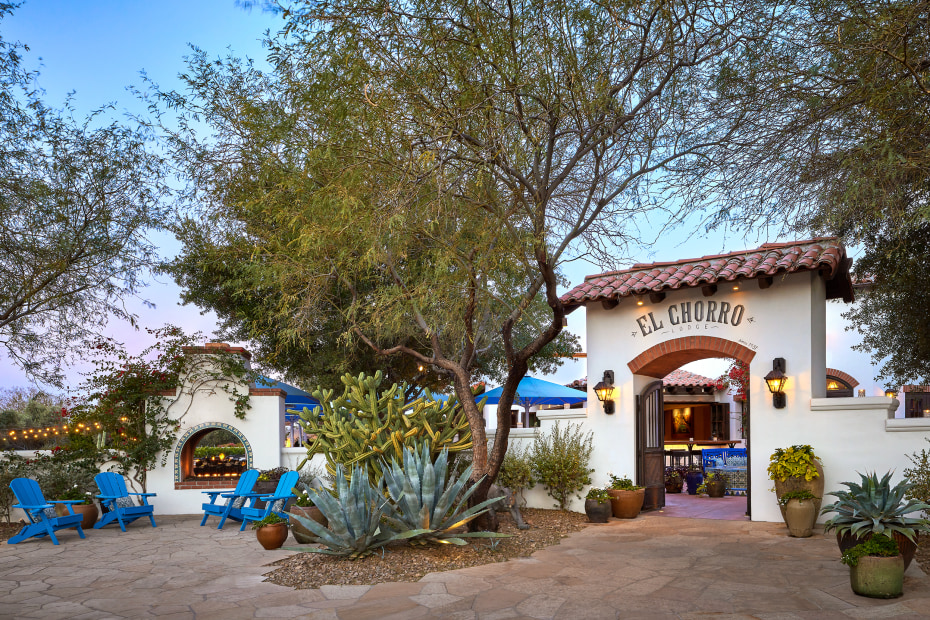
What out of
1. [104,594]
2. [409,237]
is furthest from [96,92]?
[104,594]

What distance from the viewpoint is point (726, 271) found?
9828 millimetres

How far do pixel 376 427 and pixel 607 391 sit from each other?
4149 millimetres

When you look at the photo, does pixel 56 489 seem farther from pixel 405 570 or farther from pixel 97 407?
pixel 405 570

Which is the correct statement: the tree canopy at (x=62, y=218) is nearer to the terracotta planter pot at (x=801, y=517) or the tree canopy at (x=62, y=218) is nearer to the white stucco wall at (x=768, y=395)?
the white stucco wall at (x=768, y=395)

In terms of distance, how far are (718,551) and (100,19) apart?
10364 mm

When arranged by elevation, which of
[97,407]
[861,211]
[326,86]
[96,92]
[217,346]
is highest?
[96,92]

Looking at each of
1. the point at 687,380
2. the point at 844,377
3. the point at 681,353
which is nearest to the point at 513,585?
the point at 681,353

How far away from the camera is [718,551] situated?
7641 millimetres

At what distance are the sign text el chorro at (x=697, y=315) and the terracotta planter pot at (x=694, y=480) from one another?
476 cm

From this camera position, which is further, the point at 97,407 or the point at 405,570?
the point at 97,407

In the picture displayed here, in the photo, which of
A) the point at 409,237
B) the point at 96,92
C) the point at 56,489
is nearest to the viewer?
the point at 409,237

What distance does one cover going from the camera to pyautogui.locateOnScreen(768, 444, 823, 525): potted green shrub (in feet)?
28.9

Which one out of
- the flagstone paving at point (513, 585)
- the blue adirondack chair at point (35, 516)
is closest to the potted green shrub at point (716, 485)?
the flagstone paving at point (513, 585)

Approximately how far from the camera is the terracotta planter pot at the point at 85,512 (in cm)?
1044
